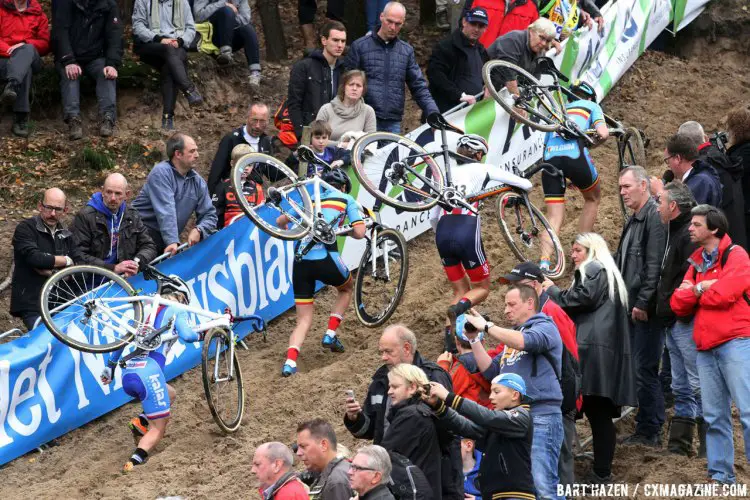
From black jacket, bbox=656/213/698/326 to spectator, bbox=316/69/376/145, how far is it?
4208mm

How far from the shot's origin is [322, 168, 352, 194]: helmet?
1195 cm

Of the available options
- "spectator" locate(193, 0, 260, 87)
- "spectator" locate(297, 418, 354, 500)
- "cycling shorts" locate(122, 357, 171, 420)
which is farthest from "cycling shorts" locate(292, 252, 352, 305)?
"spectator" locate(193, 0, 260, 87)

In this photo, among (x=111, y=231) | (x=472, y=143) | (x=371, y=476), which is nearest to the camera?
(x=371, y=476)

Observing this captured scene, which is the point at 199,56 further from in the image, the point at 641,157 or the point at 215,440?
the point at 215,440

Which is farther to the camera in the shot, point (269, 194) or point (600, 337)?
point (269, 194)

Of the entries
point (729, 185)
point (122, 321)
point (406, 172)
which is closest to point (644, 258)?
point (729, 185)

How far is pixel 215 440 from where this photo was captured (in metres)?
10.9

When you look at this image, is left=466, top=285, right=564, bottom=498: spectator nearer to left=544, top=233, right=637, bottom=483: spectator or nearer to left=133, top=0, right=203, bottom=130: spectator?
left=544, top=233, right=637, bottom=483: spectator

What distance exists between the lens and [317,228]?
1148 centimetres

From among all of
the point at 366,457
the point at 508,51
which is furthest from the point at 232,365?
the point at 508,51

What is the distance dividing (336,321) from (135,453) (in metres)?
2.61

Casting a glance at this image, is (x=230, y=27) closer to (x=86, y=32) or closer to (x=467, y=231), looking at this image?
(x=86, y=32)

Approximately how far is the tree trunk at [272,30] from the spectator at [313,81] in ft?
15.6

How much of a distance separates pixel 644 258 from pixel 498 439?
2988 mm
